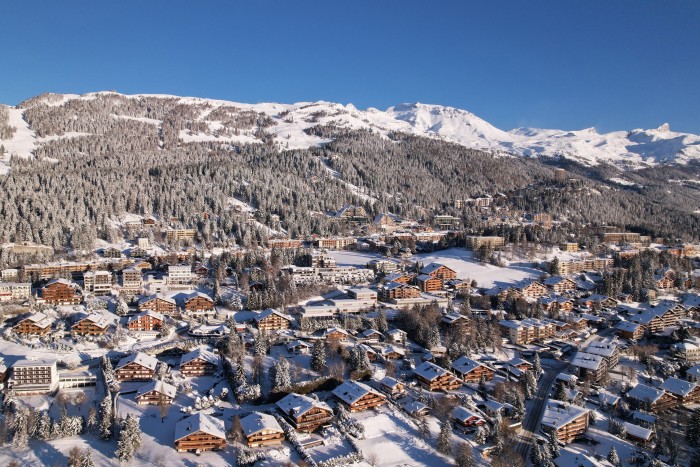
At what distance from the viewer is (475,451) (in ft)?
84.3

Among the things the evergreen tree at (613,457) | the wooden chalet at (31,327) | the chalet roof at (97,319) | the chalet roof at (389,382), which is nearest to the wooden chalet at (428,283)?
the chalet roof at (389,382)

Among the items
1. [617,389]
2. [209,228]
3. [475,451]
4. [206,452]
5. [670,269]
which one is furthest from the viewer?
[209,228]

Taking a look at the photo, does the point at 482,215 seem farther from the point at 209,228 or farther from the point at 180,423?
the point at 180,423

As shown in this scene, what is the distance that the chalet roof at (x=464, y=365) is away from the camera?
33688mm

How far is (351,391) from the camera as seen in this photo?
28.9 metres

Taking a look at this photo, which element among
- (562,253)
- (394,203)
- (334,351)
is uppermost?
(394,203)

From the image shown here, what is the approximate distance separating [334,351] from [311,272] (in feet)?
66.0

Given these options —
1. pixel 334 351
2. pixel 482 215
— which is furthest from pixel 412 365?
pixel 482 215

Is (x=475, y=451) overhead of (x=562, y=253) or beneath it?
beneath

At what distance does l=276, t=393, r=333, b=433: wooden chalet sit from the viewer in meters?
26.0

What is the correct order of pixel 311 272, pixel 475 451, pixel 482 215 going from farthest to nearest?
pixel 482 215 → pixel 311 272 → pixel 475 451

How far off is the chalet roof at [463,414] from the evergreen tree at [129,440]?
1587 centimetres

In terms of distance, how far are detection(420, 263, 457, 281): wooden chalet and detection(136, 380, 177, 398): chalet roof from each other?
32463 mm

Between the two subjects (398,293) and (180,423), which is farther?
(398,293)
